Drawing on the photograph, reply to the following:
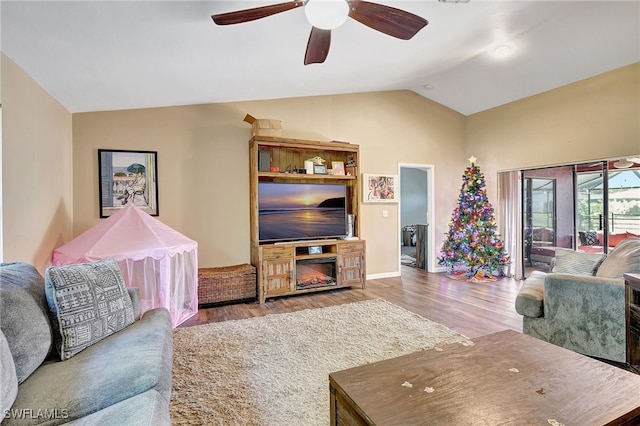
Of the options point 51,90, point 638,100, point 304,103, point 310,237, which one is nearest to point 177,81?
point 51,90

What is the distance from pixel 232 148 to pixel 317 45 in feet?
7.72

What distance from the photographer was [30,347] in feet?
4.72

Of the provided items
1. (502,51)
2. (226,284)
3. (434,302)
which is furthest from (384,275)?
(502,51)

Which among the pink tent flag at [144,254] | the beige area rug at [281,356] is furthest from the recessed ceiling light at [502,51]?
the pink tent flag at [144,254]

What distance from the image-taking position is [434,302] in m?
3.97

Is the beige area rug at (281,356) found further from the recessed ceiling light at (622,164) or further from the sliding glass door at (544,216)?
the recessed ceiling light at (622,164)

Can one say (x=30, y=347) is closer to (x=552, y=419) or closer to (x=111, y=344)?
(x=111, y=344)

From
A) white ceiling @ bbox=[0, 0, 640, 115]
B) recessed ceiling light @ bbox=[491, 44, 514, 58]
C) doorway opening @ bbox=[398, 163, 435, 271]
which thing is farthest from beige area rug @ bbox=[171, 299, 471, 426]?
recessed ceiling light @ bbox=[491, 44, 514, 58]

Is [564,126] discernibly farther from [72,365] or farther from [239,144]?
[72,365]

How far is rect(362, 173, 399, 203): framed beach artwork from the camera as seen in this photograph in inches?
207

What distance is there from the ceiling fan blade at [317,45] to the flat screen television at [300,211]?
2.00m

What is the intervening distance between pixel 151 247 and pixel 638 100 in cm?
604

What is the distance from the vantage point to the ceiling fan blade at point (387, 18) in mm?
2037

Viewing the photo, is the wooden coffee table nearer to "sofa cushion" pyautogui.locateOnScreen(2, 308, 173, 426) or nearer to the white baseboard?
"sofa cushion" pyautogui.locateOnScreen(2, 308, 173, 426)
